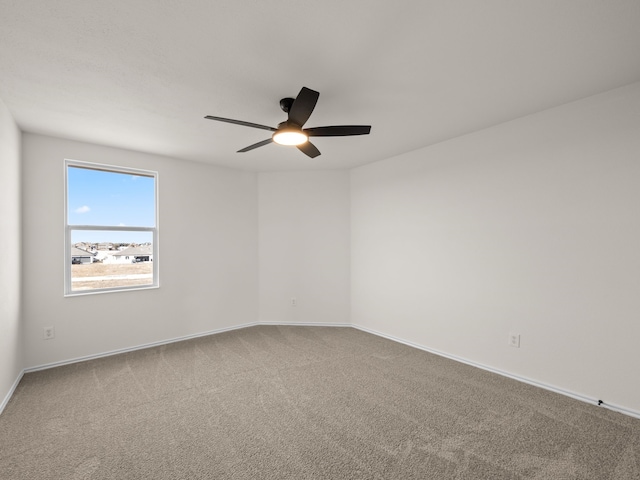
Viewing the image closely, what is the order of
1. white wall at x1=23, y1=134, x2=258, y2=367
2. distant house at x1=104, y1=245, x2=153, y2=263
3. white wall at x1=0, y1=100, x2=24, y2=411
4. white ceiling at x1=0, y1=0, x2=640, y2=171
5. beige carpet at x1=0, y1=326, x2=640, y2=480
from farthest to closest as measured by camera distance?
distant house at x1=104, y1=245, x2=153, y2=263 → white wall at x1=23, y1=134, x2=258, y2=367 → white wall at x1=0, y1=100, x2=24, y2=411 → beige carpet at x1=0, y1=326, x2=640, y2=480 → white ceiling at x1=0, y1=0, x2=640, y2=171

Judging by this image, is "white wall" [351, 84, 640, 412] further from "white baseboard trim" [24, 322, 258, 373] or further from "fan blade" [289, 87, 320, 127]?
"white baseboard trim" [24, 322, 258, 373]

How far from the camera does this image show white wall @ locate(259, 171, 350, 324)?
4.84m

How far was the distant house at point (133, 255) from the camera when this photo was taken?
12.4ft

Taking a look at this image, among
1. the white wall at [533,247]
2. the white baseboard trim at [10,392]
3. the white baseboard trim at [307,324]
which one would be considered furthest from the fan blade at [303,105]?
the white baseboard trim at [307,324]

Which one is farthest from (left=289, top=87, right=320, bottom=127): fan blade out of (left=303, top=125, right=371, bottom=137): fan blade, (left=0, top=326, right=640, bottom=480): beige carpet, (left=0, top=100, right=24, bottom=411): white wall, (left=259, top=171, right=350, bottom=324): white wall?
(left=259, top=171, right=350, bottom=324): white wall

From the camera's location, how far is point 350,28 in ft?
5.53

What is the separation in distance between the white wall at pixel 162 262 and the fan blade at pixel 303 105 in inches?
100

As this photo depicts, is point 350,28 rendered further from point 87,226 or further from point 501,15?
point 87,226

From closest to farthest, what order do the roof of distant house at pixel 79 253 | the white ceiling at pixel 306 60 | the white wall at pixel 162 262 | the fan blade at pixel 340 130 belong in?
the white ceiling at pixel 306 60 → the fan blade at pixel 340 130 → the white wall at pixel 162 262 → the roof of distant house at pixel 79 253

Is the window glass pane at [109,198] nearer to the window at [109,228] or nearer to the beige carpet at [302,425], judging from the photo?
the window at [109,228]

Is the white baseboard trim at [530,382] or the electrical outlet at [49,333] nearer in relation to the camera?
the white baseboard trim at [530,382]

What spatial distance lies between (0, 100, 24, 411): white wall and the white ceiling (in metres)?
0.29

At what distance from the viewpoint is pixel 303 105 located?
209cm

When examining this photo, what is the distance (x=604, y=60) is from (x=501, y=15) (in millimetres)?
995
